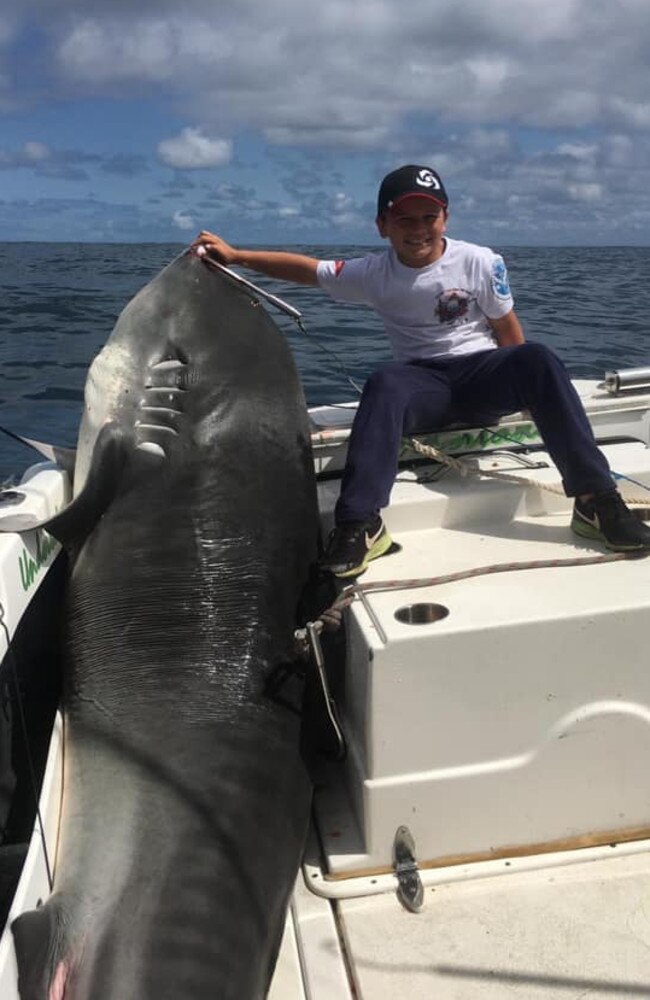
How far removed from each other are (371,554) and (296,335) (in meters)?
8.51

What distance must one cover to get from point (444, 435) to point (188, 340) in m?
1.09

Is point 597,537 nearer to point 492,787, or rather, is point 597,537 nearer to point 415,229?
point 492,787

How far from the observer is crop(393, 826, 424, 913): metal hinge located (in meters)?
2.55

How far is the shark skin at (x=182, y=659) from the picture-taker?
2158 mm

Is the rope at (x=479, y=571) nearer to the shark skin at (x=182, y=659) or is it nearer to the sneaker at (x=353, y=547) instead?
the sneaker at (x=353, y=547)

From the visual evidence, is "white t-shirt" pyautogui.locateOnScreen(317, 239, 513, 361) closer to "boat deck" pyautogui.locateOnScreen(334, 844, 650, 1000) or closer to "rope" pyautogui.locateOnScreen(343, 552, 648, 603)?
"rope" pyautogui.locateOnScreen(343, 552, 648, 603)

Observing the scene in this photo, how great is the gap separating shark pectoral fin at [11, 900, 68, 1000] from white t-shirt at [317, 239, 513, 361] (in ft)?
8.61

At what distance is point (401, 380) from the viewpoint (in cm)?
354

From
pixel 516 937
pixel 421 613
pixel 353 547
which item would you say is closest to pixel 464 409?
pixel 353 547

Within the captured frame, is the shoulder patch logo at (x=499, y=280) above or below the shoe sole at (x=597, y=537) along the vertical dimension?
above

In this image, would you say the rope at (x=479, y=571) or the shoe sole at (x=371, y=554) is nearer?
the rope at (x=479, y=571)

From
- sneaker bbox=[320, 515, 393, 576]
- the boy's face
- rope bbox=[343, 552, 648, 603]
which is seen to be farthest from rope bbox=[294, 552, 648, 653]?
the boy's face

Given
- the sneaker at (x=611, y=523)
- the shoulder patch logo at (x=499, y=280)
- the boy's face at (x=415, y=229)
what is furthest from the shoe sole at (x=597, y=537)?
the boy's face at (x=415, y=229)

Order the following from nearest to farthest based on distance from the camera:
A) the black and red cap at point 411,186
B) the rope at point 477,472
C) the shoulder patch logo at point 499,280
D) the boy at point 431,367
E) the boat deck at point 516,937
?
the boat deck at point 516,937, the boy at point 431,367, the rope at point 477,472, the black and red cap at point 411,186, the shoulder patch logo at point 499,280
